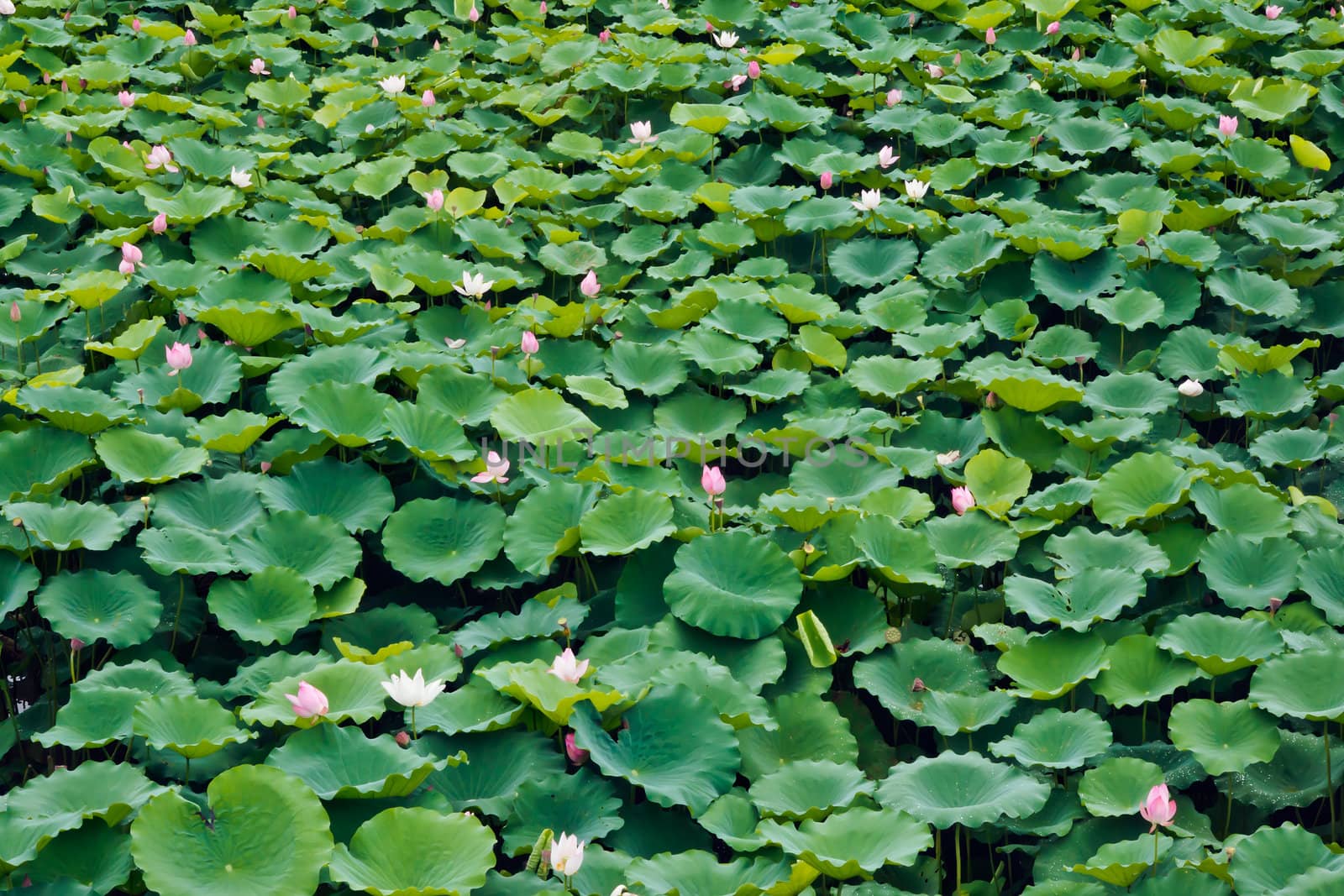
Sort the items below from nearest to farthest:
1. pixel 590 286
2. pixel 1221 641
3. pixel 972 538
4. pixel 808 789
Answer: pixel 808 789
pixel 1221 641
pixel 972 538
pixel 590 286

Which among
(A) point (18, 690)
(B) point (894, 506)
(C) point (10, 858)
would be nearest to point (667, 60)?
(B) point (894, 506)

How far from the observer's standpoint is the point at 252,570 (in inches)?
112

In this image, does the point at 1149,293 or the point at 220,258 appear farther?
the point at 220,258

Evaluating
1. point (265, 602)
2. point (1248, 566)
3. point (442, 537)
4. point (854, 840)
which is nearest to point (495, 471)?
point (442, 537)

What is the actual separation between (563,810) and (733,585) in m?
0.69

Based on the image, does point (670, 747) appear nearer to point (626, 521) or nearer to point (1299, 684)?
point (626, 521)

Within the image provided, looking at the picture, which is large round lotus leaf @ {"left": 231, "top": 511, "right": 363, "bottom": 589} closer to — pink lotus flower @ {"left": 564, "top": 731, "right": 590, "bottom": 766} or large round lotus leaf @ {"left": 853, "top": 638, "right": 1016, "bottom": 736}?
pink lotus flower @ {"left": 564, "top": 731, "right": 590, "bottom": 766}

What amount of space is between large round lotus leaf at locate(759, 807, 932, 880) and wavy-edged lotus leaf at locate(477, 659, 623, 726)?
412mm

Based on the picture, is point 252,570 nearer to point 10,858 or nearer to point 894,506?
point 10,858

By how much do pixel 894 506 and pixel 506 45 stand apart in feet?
11.3

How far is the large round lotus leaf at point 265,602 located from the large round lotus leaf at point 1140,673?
1.74 metres

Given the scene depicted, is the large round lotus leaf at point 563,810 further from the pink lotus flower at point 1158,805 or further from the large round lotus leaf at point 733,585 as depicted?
the pink lotus flower at point 1158,805

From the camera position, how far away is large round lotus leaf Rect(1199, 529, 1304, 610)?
2828 mm

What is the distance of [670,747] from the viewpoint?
244cm
